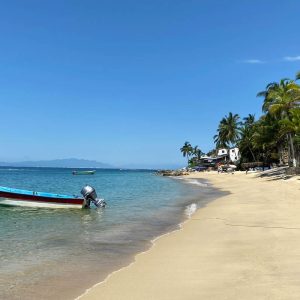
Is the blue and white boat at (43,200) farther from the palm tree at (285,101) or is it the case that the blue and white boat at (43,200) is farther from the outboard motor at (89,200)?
the palm tree at (285,101)

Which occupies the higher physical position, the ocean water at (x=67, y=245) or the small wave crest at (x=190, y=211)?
the ocean water at (x=67, y=245)

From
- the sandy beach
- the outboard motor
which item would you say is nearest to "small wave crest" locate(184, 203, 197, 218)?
the outboard motor

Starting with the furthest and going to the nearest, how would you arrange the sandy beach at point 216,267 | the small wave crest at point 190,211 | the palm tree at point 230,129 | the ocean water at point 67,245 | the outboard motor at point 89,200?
the palm tree at point 230,129, the outboard motor at point 89,200, the small wave crest at point 190,211, the ocean water at point 67,245, the sandy beach at point 216,267

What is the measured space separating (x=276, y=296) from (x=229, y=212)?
1282cm

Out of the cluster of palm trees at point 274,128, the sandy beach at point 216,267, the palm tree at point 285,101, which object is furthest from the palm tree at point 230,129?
the sandy beach at point 216,267

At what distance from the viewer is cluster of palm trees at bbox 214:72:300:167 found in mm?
45812

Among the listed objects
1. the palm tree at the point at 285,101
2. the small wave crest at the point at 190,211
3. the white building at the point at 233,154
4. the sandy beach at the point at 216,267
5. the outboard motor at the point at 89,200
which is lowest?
the small wave crest at the point at 190,211

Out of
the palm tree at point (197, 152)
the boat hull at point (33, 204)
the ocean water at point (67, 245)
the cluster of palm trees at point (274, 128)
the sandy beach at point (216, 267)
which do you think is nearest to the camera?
the sandy beach at point (216, 267)

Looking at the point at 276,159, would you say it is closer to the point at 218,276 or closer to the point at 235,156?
the point at 235,156

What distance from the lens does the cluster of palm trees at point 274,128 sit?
45.8m

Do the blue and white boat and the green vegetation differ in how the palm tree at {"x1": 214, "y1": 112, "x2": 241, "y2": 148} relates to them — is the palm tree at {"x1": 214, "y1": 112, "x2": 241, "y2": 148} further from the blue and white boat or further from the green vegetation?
the blue and white boat

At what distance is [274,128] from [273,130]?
1.44 feet

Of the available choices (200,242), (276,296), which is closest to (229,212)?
(200,242)

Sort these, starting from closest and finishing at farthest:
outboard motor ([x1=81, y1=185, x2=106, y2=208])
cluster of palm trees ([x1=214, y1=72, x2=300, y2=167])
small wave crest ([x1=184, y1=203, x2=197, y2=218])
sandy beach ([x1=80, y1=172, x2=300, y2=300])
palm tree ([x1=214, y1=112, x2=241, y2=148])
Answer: sandy beach ([x1=80, y1=172, x2=300, y2=300]) → small wave crest ([x1=184, y1=203, x2=197, y2=218]) → outboard motor ([x1=81, y1=185, x2=106, y2=208]) → cluster of palm trees ([x1=214, y1=72, x2=300, y2=167]) → palm tree ([x1=214, y1=112, x2=241, y2=148])
